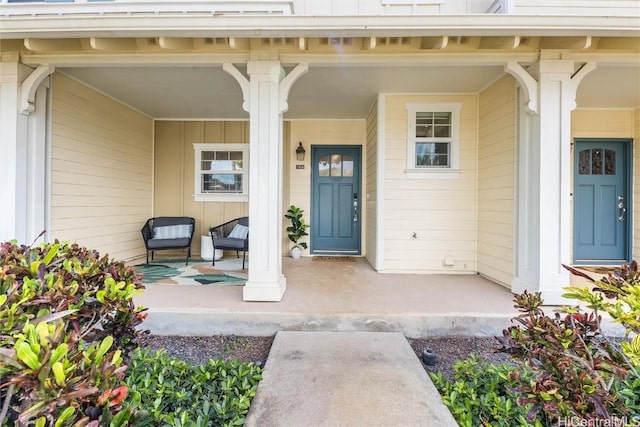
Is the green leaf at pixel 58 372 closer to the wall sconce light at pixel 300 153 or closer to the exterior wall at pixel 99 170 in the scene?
the exterior wall at pixel 99 170

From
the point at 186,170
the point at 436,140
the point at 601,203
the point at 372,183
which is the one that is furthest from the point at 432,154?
the point at 186,170

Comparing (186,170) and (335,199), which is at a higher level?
(186,170)

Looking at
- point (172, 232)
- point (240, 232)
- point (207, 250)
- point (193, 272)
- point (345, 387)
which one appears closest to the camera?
point (345, 387)

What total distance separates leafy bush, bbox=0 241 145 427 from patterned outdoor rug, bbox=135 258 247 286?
90.1 inches

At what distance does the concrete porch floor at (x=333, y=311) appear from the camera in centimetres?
278

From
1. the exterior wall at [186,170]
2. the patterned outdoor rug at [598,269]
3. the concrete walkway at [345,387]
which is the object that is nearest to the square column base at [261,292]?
the concrete walkway at [345,387]

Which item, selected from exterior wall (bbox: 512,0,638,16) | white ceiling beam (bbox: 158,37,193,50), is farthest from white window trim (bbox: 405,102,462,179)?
white ceiling beam (bbox: 158,37,193,50)

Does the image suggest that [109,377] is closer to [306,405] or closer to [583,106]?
[306,405]

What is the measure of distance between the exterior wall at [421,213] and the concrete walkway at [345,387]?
2.12 meters

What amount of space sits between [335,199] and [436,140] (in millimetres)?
2031

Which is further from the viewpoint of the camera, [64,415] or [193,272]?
[193,272]

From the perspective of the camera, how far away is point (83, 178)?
4.35 metres

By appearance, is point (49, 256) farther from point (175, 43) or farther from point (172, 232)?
point (172, 232)

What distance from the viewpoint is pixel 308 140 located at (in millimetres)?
5762
